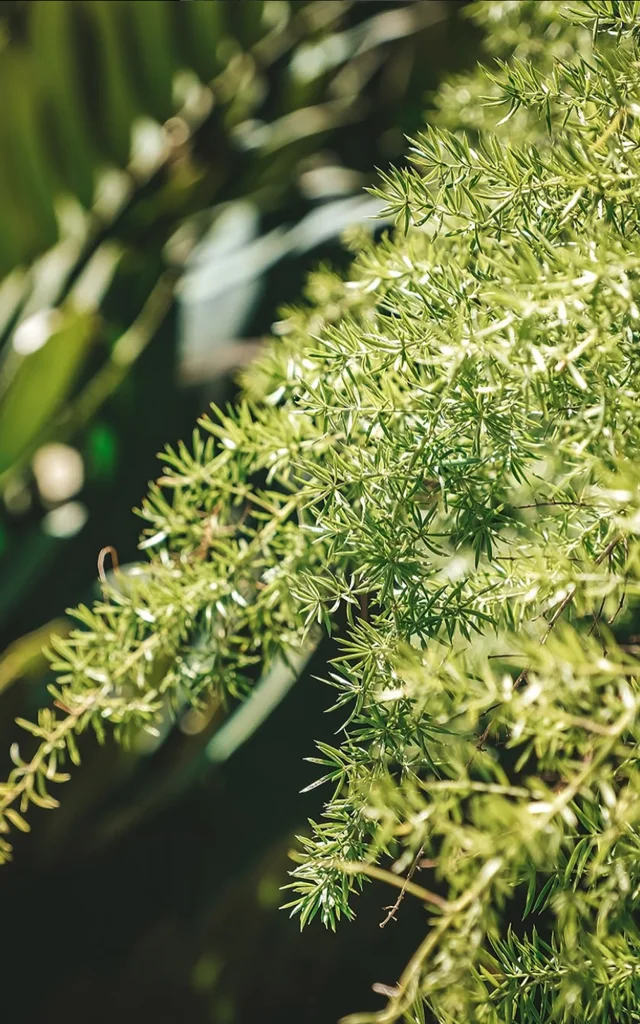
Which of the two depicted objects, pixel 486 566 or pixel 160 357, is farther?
pixel 160 357

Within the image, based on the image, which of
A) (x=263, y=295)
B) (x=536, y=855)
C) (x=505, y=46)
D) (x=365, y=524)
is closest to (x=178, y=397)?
(x=263, y=295)

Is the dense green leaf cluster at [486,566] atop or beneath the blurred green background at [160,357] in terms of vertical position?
atop

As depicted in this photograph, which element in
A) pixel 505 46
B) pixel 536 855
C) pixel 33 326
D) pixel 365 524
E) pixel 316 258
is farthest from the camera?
pixel 33 326

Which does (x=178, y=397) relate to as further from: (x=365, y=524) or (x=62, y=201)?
(x=365, y=524)

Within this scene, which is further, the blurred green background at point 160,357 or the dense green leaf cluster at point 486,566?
the blurred green background at point 160,357
